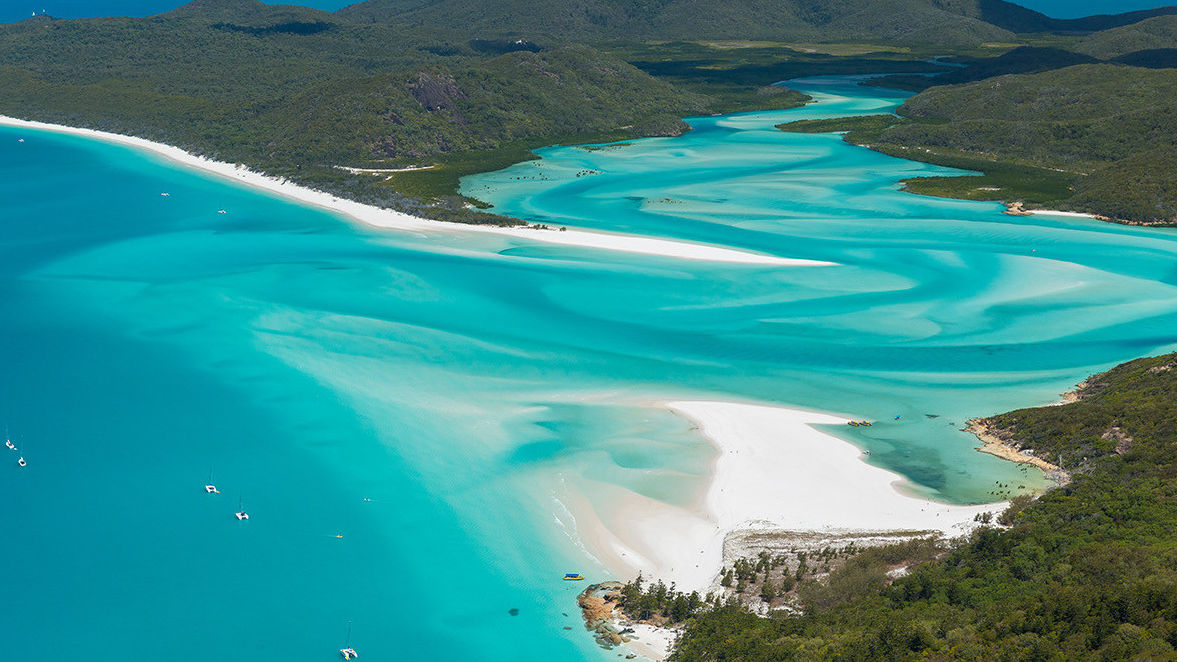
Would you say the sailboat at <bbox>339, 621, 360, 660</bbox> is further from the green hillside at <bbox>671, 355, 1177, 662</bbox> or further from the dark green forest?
the dark green forest

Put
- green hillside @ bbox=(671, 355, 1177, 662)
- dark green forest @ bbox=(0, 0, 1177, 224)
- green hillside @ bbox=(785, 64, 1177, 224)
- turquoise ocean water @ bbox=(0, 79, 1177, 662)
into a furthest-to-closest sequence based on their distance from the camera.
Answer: dark green forest @ bbox=(0, 0, 1177, 224), green hillside @ bbox=(785, 64, 1177, 224), turquoise ocean water @ bbox=(0, 79, 1177, 662), green hillside @ bbox=(671, 355, 1177, 662)

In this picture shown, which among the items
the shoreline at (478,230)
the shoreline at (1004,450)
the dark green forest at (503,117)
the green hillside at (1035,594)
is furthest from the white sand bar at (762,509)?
the dark green forest at (503,117)

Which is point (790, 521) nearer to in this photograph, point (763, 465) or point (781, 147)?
point (763, 465)

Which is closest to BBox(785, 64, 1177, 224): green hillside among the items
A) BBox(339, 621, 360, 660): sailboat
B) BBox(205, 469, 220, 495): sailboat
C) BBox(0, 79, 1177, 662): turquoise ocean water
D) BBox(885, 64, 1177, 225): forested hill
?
BBox(885, 64, 1177, 225): forested hill

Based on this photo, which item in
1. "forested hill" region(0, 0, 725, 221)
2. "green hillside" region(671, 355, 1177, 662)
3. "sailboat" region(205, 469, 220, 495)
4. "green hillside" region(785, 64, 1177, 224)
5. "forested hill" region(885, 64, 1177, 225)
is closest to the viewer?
"green hillside" region(671, 355, 1177, 662)

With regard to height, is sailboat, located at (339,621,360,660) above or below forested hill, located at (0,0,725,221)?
below

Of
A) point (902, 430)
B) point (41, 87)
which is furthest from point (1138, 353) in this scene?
point (41, 87)
